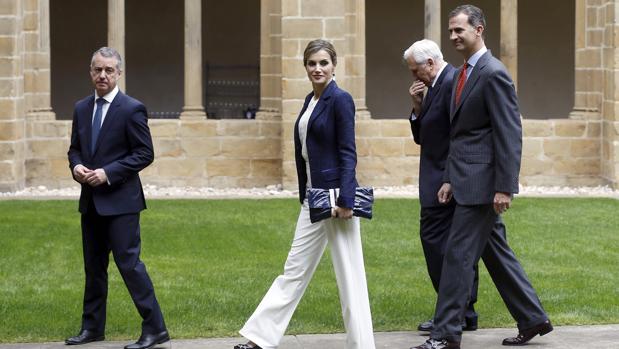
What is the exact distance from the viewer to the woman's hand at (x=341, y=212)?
6.46m

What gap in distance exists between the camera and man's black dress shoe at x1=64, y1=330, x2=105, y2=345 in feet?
23.6

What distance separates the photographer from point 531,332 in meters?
7.10

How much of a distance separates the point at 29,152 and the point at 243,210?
3.55 meters

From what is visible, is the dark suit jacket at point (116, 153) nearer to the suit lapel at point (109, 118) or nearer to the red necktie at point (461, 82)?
the suit lapel at point (109, 118)

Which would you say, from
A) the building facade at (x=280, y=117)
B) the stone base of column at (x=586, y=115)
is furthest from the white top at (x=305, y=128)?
the stone base of column at (x=586, y=115)

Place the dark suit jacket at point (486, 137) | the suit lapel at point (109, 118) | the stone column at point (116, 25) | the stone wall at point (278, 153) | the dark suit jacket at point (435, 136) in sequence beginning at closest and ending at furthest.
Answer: the dark suit jacket at point (486, 137) → the suit lapel at point (109, 118) → the dark suit jacket at point (435, 136) → the stone wall at point (278, 153) → the stone column at point (116, 25)

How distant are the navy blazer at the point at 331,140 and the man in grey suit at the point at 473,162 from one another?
2.01 feet

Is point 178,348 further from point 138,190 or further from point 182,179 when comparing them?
point 182,179

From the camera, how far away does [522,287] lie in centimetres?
709

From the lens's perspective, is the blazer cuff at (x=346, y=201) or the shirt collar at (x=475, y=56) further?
the shirt collar at (x=475, y=56)

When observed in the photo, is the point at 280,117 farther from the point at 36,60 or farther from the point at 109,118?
the point at 109,118

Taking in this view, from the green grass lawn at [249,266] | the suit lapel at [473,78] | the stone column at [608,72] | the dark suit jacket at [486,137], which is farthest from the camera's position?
the stone column at [608,72]

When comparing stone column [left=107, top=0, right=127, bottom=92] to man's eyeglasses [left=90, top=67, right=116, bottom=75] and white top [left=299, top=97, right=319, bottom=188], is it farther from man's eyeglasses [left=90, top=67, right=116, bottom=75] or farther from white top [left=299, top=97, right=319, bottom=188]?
white top [left=299, top=97, right=319, bottom=188]

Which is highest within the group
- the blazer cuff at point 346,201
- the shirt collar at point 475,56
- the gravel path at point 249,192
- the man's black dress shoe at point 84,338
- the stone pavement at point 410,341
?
the shirt collar at point 475,56
